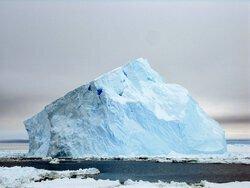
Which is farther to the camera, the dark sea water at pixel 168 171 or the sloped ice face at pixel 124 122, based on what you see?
the sloped ice face at pixel 124 122

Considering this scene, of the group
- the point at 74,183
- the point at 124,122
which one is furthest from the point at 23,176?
the point at 124,122

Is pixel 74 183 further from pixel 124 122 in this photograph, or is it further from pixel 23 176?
pixel 124 122

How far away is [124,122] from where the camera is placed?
5088 centimetres

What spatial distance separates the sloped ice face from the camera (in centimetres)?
4947

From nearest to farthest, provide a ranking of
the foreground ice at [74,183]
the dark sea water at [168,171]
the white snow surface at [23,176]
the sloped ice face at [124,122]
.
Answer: the foreground ice at [74,183] → the white snow surface at [23,176] → the dark sea water at [168,171] → the sloped ice face at [124,122]

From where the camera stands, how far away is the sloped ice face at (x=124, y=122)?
4947cm

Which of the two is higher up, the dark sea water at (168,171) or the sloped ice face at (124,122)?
the sloped ice face at (124,122)

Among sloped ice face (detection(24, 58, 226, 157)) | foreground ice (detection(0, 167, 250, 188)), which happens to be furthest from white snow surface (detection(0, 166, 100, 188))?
sloped ice face (detection(24, 58, 226, 157))

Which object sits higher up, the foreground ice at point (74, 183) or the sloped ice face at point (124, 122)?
the sloped ice face at point (124, 122)

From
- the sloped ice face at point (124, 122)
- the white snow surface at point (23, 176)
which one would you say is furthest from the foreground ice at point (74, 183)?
the sloped ice face at point (124, 122)

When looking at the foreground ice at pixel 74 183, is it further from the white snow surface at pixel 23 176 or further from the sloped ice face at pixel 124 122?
the sloped ice face at pixel 124 122

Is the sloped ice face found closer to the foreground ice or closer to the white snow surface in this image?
the white snow surface

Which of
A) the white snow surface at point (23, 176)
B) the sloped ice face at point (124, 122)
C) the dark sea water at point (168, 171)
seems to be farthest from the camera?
the sloped ice face at point (124, 122)

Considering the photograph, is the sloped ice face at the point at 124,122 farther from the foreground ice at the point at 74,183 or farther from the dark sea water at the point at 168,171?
the foreground ice at the point at 74,183
